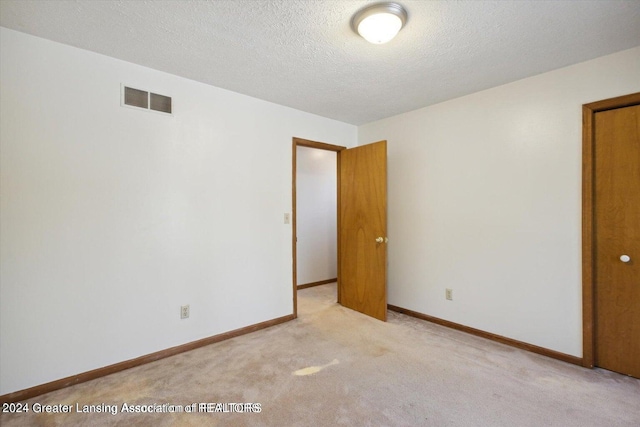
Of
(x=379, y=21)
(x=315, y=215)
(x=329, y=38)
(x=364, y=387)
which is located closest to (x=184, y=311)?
(x=364, y=387)

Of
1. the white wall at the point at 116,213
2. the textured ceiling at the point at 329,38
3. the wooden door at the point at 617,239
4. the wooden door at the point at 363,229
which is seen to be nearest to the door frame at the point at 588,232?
the wooden door at the point at 617,239

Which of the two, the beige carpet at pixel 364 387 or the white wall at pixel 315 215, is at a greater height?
the white wall at pixel 315 215

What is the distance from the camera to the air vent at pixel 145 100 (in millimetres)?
2283

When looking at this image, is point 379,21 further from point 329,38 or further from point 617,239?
point 617,239

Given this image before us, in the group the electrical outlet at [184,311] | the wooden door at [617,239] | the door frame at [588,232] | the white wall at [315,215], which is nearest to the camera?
the wooden door at [617,239]

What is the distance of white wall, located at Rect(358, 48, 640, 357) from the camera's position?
7.61 feet

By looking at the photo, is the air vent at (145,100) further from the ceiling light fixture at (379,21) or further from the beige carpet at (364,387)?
the beige carpet at (364,387)

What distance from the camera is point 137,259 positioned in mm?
2322

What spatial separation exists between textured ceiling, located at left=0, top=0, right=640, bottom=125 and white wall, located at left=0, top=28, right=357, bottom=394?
0.29 metres

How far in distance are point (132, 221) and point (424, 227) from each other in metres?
2.86

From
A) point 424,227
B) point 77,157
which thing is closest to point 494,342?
point 424,227

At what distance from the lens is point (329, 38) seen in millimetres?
1938

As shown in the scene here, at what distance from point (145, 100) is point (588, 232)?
11.9 feet

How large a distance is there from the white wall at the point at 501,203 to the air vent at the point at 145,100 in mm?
2507
